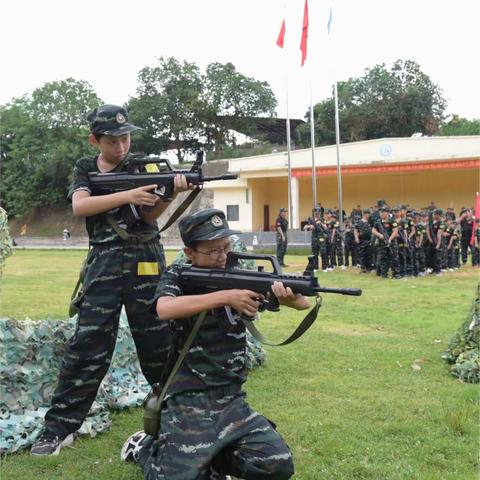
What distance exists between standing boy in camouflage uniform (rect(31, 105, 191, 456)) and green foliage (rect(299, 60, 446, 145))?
147 feet

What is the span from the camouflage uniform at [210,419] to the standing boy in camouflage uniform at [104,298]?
0.53m

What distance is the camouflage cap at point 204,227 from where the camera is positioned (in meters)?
2.79

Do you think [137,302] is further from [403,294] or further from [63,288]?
[63,288]

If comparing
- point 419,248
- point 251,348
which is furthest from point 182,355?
point 419,248

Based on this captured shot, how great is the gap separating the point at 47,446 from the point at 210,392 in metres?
1.29

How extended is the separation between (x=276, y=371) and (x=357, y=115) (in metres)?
43.8

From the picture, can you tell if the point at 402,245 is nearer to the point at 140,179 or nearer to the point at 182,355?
the point at 140,179

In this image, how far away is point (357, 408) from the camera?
4.33 metres

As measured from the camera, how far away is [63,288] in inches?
496

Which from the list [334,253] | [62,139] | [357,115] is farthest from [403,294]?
[62,139]

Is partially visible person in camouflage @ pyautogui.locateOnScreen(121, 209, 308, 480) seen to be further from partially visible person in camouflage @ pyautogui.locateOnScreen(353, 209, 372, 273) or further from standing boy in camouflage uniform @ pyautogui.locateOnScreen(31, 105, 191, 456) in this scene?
partially visible person in camouflage @ pyautogui.locateOnScreen(353, 209, 372, 273)

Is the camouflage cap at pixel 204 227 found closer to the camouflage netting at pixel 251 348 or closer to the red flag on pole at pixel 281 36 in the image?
the camouflage netting at pixel 251 348

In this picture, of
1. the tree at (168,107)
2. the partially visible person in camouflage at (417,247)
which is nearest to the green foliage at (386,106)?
the tree at (168,107)

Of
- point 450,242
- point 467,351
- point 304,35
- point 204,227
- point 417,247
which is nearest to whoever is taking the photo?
point 204,227
